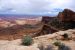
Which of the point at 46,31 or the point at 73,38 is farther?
the point at 46,31

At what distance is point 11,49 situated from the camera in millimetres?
13516

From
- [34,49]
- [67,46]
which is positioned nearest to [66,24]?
[67,46]

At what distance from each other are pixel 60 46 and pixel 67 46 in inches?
21.9

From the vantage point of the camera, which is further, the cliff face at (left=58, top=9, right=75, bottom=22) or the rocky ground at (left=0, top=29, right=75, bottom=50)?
the cliff face at (left=58, top=9, right=75, bottom=22)

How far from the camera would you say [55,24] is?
36656 millimetres

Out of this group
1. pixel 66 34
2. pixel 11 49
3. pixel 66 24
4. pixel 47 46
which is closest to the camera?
pixel 11 49

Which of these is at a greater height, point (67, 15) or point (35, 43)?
point (67, 15)

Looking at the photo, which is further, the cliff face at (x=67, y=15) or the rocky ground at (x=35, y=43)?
the cliff face at (x=67, y=15)

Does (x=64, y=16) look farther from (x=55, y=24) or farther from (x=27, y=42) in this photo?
(x=27, y=42)

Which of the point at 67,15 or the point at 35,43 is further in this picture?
the point at 67,15

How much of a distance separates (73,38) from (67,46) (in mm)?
3597

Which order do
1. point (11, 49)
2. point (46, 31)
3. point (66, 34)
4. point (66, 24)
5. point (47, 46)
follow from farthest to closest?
1. point (66, 24)
2. point (46, 31)
3. point (66, 34)
4. point (47, 46)
5. point (11, 49)

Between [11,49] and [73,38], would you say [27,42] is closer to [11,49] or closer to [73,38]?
[11,49]

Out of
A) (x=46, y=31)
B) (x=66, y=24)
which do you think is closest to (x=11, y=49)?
(x=46, y=31)
